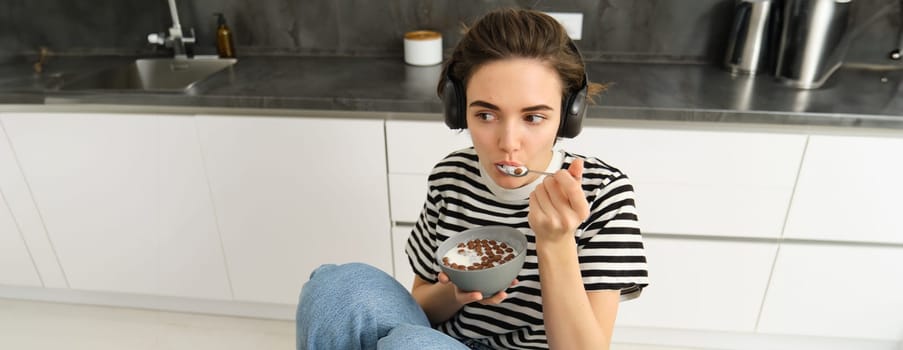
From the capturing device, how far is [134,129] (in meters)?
1.57

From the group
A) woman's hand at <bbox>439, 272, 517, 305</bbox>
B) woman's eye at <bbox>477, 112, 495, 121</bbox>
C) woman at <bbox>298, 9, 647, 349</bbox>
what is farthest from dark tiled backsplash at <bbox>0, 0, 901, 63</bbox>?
woman's hand at <bbox>439, 272, 517, 305</bbox>

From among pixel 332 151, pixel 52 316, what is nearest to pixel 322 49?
pixel 332 151

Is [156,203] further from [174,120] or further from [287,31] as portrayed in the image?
[287,31]

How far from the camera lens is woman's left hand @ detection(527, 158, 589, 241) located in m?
0.72

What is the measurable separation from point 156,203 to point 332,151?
1.91 feet

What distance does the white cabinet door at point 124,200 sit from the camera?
1.59 meters

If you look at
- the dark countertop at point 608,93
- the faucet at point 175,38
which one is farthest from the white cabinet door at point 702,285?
the faucet at point 175,38

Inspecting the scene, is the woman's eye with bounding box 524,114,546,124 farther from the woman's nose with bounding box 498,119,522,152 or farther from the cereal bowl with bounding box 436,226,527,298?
the cereal bowl with bounding box 436,226,527,298

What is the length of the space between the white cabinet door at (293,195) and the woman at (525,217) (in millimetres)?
613

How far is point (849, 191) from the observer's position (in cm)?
144

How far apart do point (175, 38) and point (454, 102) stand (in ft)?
4.73

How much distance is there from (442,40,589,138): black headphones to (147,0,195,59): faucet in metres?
1.39

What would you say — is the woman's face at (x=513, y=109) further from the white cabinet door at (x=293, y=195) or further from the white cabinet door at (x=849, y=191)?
the white cabinet door at (x=849, y=191)

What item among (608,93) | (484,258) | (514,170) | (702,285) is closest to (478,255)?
(484,258)
